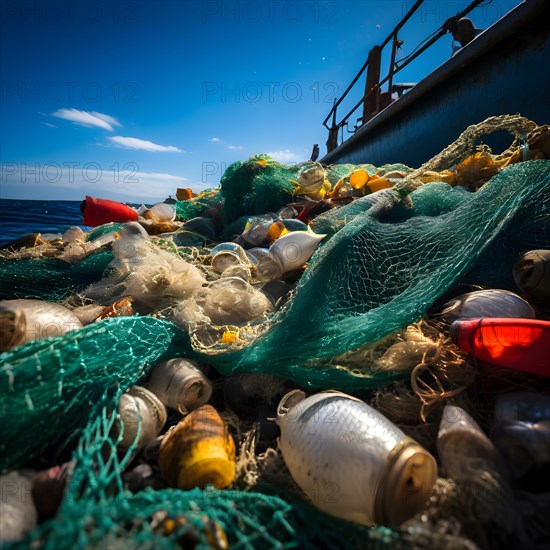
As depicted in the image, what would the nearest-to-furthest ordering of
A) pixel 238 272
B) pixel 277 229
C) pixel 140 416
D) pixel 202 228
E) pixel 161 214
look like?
pixel 140 416 → pixel 238 272 → pixel 277 229 → pixel 202 228 → pixel 161 214

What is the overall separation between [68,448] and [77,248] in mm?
2186

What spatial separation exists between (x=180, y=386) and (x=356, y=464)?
2.23ft

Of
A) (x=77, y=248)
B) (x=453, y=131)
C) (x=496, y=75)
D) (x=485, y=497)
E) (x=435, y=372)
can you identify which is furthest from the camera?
(x=453, y=131)

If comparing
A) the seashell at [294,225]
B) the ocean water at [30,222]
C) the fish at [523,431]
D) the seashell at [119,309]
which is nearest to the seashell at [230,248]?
the seashell at [294,225]

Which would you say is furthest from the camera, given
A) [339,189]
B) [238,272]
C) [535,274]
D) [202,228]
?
[202,228]

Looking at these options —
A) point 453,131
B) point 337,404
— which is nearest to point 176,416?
point 337,404

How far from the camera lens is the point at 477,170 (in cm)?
247

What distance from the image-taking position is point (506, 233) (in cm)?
168

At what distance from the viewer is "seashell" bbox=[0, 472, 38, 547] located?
2.46ft

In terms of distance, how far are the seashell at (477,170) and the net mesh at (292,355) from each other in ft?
0.52

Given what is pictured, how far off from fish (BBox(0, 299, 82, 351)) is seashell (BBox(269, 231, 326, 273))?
1.11 meters

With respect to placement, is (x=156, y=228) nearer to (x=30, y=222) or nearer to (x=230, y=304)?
(x=230, y=304)

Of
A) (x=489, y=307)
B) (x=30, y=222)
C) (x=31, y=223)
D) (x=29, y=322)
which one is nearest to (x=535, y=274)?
(x=489, y=307)

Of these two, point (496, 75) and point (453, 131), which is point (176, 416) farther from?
point (453, 131)
